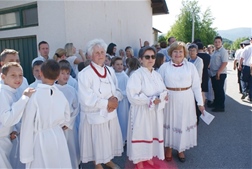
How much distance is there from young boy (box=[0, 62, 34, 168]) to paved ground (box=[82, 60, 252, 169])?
4.72 ft

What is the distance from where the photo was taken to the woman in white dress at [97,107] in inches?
116

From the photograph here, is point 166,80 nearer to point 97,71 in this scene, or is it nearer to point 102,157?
point 97,71

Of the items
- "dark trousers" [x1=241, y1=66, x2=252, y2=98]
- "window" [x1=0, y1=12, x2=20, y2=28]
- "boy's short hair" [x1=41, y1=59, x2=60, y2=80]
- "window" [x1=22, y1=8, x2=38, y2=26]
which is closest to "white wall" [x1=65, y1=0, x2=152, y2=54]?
"window" [x1=22, y1=8, x2=38, y2=26]

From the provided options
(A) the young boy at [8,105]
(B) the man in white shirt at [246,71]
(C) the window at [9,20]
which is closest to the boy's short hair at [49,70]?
(A) the young boy at [8,105]

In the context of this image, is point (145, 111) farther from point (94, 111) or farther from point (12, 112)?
point (12, 112)

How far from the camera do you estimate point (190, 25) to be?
33.2m

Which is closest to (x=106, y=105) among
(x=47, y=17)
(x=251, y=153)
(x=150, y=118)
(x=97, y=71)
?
(x=97, y=71)

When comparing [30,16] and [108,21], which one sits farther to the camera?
[108,21]

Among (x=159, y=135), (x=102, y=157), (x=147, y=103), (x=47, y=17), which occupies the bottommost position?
(x=102, y=157)

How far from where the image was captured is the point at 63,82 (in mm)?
3303

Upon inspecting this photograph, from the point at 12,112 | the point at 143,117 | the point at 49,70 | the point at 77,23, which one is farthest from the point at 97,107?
the point at 77,23

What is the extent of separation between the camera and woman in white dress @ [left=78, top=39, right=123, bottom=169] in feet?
9.66

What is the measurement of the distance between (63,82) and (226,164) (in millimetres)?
2925

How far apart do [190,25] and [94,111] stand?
108 ft
